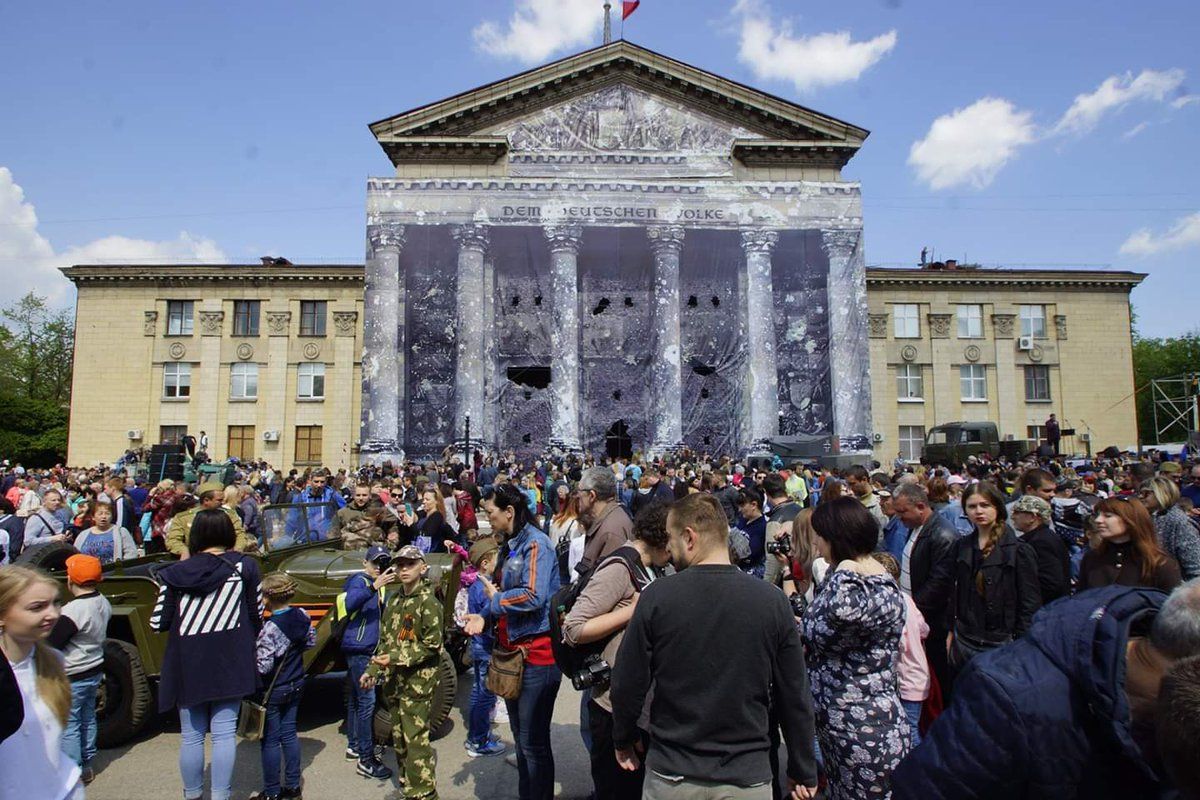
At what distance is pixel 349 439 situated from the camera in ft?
119

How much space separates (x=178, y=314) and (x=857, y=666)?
40.4 meters

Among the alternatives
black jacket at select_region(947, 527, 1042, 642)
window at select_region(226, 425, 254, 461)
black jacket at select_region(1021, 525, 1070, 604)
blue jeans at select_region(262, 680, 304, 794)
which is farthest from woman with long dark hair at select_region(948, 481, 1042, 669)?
window at select_region(226, 425, 254, 461)

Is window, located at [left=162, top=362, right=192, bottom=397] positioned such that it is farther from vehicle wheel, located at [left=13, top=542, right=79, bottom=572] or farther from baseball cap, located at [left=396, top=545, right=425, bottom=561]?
baseball cap, located at [left=396, top=545, right=425, bottom=561]

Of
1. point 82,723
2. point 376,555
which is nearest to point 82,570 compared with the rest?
point 82,723

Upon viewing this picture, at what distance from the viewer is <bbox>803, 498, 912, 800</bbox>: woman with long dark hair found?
3.46 metres

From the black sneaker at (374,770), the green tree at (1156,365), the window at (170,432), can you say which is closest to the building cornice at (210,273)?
the window at (170,432)

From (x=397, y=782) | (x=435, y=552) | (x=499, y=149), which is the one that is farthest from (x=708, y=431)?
(x=397, y=782)

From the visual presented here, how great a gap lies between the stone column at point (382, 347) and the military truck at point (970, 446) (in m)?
18.9

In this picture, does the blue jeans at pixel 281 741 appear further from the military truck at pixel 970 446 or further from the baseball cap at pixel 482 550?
Result: the military truck at pixel 970 446

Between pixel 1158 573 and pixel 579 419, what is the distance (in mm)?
26091

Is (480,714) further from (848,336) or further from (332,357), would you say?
(332,357)

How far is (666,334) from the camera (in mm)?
29688

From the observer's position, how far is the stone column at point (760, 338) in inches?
1147

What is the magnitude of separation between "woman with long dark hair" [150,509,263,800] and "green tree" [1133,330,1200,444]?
62456 millimetres
